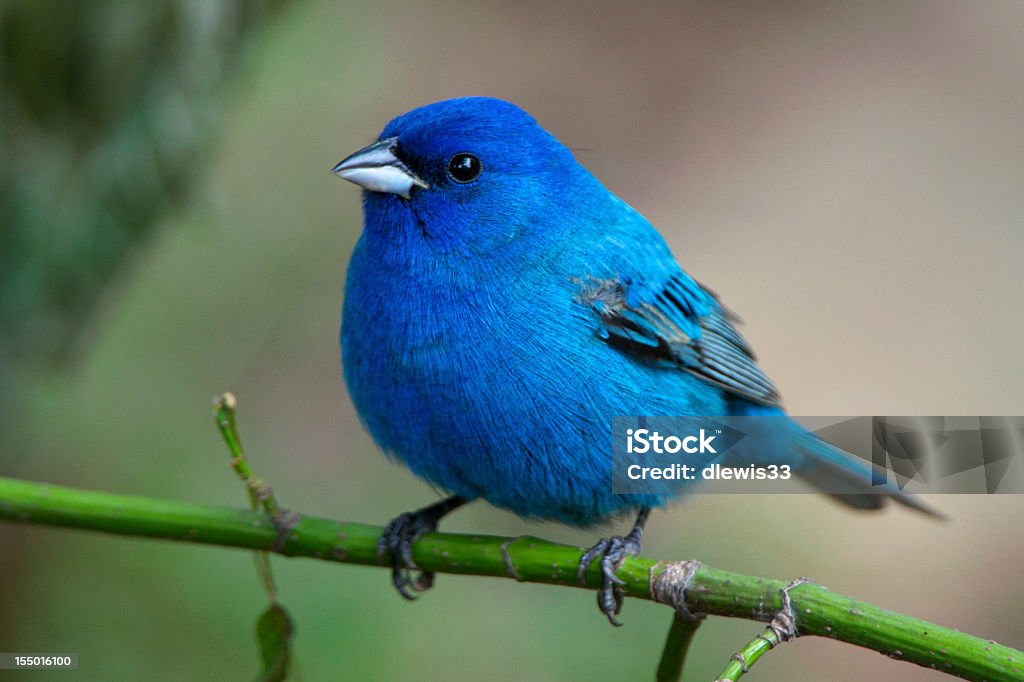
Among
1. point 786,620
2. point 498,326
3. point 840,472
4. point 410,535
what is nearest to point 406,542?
point 410,535

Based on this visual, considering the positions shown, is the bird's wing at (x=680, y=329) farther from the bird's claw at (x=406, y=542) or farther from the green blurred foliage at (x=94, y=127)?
the green blurred foliage at (x=94, y=127)

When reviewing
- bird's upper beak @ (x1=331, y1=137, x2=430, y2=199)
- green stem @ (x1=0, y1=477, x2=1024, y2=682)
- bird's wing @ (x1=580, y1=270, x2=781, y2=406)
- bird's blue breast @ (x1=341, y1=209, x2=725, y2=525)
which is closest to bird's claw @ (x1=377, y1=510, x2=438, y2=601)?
bird's blue breast @ (x1=341, y1=209, x2=725, y2=525)

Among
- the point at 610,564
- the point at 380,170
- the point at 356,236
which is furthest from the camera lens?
the point at 356,236

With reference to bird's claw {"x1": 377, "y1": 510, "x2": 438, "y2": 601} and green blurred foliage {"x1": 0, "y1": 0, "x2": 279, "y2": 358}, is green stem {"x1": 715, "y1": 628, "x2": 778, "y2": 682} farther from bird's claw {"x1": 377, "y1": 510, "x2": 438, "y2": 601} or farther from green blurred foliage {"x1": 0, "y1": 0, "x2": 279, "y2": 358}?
green blurred foliage {"x1": 0, "y1": 0, "x2": 279, "y2": 358}

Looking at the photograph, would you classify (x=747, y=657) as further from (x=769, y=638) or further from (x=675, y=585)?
(x=675, y=585)

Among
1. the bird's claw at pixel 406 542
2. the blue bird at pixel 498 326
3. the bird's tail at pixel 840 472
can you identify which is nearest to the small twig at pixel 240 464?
the blue bird at pixel 498 326

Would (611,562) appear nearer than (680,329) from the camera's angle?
Yes
